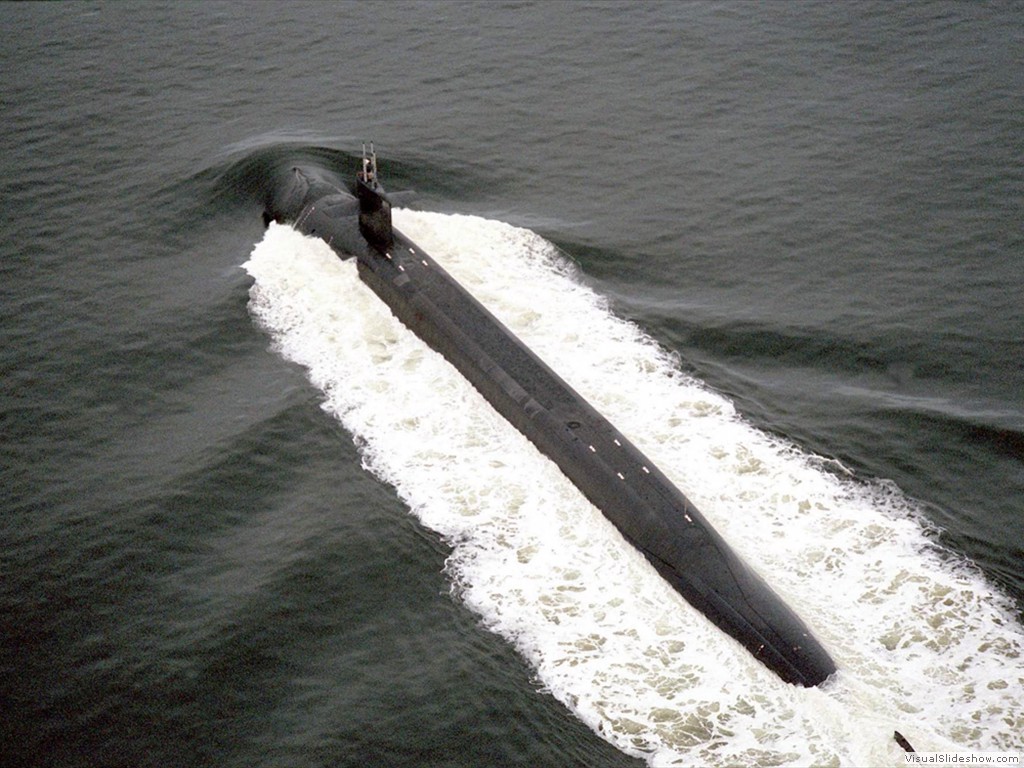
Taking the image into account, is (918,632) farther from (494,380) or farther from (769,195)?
(769,195)

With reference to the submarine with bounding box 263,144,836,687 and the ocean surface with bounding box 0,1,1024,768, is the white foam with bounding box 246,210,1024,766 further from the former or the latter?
the submarine with bounding box 263,144,836,687

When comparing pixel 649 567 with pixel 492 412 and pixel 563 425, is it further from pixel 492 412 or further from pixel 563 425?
pixel 492 412

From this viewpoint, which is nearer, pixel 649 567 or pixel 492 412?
pixel 649 567

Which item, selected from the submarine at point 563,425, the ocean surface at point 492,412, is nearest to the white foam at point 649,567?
the ocean surface at point 492,412

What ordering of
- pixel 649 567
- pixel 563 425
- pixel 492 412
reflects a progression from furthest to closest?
1. pixel 492 412
2. pixel 563 425
3. pixel 649 567

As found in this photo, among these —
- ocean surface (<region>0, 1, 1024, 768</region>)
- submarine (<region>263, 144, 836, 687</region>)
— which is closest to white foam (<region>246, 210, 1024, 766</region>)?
ocean surface (<region>0, 1, 1024, 768</region>)

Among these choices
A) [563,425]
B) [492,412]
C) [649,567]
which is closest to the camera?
[649,567]

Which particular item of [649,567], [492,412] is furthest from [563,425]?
[649,567]
